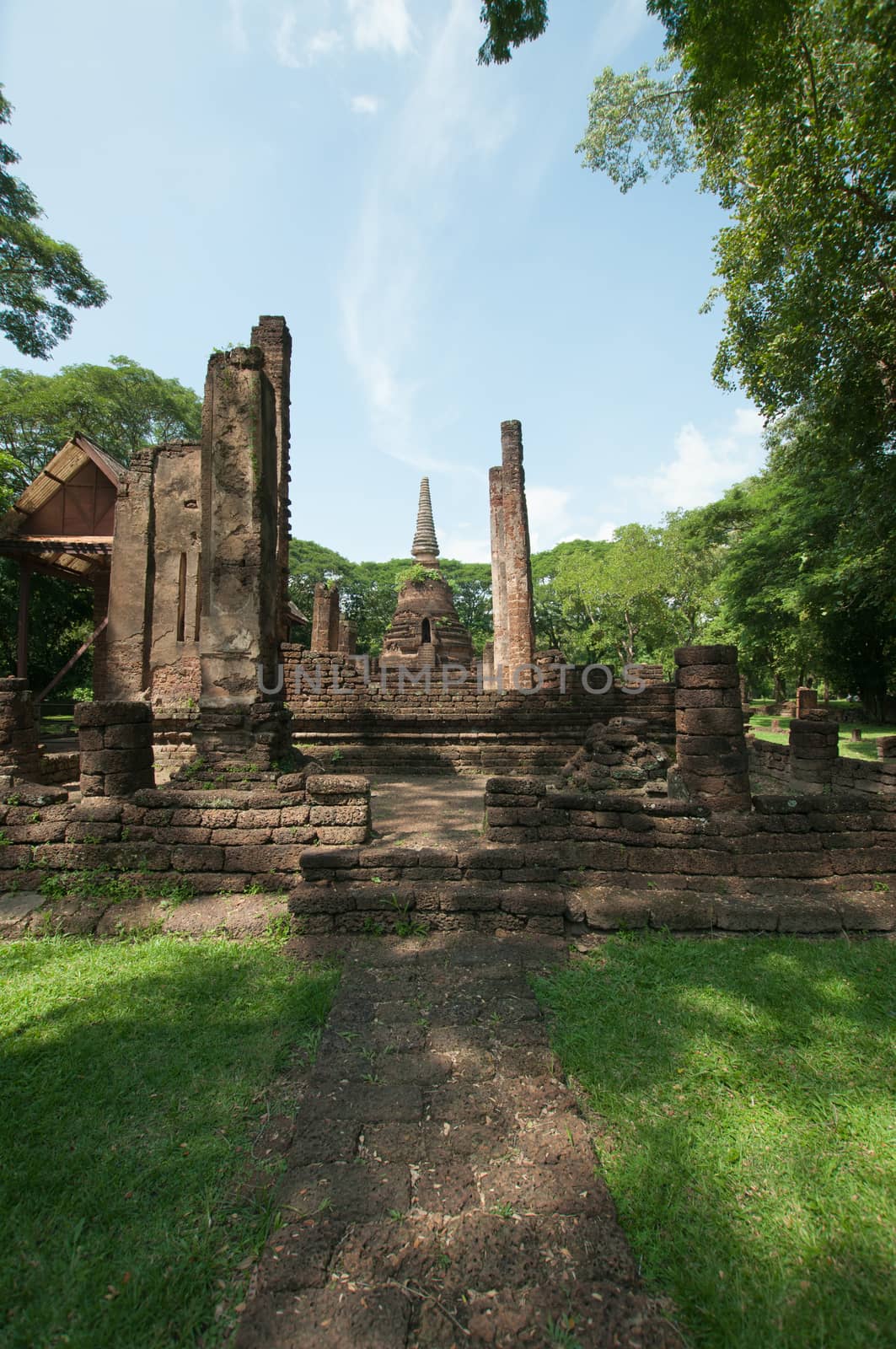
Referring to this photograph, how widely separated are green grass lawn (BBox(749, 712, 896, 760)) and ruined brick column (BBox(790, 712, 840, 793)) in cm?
456

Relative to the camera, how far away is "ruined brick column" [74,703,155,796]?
4.73 metres

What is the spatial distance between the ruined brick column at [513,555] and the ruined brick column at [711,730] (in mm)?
9362

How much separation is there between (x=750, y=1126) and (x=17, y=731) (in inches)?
281

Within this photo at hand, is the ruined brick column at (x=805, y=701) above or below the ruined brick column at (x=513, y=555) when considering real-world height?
below

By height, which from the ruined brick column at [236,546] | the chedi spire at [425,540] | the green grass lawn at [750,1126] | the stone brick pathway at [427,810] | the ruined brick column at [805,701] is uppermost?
the chedi spire at [425,540]

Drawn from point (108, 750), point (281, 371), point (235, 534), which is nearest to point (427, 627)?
point (281, 371)

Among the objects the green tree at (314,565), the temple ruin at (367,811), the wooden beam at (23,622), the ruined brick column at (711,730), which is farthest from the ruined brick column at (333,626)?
the green tree at (314,565)

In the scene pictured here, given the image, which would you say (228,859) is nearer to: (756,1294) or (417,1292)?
(417,1292)

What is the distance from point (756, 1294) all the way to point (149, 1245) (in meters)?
1.64

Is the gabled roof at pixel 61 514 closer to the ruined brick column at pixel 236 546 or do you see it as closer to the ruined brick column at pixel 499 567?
the ruined brick column at pixel 499 567

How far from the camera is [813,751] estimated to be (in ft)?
23.9

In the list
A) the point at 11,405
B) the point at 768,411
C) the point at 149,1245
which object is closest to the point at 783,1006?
the point at 149,1245

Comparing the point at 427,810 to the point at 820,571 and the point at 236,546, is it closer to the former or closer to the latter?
the point at 236,546

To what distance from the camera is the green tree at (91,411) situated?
2127 cm
